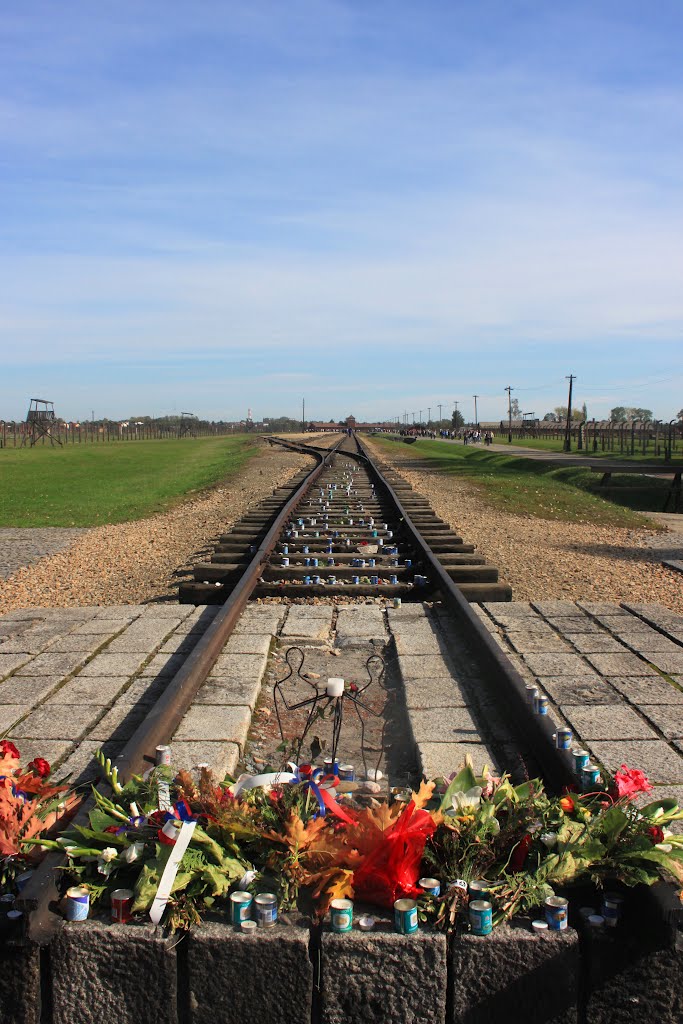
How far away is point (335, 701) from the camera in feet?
12.6

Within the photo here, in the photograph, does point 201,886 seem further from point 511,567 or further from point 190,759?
point 511,567

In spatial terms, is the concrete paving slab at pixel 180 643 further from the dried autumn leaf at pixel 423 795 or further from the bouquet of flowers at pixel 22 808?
the dried autumn leaf at pixel 423 795

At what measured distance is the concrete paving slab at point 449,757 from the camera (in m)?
3.37

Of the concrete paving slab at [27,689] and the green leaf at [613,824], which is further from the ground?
the green leaf at [613,824]

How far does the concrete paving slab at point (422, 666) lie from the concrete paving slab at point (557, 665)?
1.57 feet

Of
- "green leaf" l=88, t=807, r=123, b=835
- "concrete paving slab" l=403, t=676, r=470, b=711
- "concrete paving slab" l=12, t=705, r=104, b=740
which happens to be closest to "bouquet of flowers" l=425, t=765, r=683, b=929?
"green leaf" l=88, t=807, r=123, b=835

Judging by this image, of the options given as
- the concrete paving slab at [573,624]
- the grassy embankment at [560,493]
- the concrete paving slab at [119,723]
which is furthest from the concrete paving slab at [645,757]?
the grassy embankment at [560,493]

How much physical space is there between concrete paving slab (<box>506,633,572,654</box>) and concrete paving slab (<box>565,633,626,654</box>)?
75 mm

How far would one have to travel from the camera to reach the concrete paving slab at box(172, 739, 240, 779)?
340cm

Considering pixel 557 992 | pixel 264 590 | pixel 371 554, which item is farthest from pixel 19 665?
pixel 371 554

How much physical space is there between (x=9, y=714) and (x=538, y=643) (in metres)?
3.04

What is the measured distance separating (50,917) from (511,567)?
6.81 meters

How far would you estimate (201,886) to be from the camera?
7.51 ft

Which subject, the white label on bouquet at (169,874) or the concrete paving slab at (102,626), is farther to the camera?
the concrete paving slab at (102,626)
